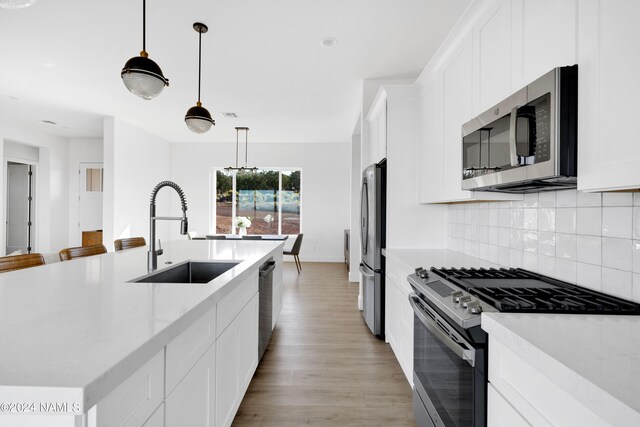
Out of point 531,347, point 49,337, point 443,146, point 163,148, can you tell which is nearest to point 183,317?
point 49,337

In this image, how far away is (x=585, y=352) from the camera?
793 mm

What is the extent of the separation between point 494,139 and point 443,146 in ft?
2.49

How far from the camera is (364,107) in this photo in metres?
4.32

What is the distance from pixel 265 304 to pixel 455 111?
188 cm

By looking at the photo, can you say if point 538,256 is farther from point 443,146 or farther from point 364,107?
point 364,107

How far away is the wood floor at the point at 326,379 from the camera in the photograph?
1950 millimetres

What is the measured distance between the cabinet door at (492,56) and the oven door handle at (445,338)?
1.10 metres

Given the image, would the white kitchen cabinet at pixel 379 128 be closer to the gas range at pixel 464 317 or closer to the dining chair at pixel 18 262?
the gas range at pixel 464 317

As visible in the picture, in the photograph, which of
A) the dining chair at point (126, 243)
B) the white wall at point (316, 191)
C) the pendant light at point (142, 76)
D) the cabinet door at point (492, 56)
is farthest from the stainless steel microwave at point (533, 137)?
the white wall at point (316, 191)

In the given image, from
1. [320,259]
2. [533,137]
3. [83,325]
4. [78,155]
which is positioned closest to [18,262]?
[83,325]

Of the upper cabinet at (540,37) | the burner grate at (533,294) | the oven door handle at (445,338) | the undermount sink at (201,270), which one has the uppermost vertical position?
the upper cabinet at (540,37)

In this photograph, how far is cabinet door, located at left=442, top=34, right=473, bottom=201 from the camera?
2.00 meters

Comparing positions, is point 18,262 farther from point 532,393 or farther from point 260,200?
point 260,200

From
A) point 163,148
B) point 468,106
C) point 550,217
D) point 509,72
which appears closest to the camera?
point 509,72
